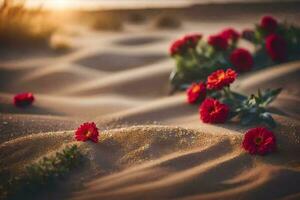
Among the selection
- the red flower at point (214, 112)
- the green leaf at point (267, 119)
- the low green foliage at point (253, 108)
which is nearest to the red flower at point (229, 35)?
the low green foliage at point (253, 108)

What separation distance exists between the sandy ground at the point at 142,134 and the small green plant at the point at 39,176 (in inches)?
3.4

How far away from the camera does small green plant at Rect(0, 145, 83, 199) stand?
8.49 feet

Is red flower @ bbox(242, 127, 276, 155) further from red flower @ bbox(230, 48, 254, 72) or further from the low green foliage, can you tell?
red flower @ bbox(230, 48, 254, 72)

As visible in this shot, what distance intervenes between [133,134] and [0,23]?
495 cm

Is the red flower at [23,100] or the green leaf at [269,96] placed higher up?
the red flower at [23,100]

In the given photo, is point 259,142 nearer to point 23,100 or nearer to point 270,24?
point 270,24

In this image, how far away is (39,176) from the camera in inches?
105

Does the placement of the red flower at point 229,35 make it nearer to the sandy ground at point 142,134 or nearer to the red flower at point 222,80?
the sandy ground at point 142,134

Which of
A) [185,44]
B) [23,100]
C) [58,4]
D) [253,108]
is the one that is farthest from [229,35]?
[58,4]

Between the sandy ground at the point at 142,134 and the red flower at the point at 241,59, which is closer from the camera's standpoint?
the sandy ground at the point at 142,134

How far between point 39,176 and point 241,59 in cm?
247

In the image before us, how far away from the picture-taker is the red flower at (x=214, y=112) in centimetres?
340

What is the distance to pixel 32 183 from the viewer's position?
264 cm

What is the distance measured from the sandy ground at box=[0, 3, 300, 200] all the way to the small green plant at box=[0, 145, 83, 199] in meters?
0.09
